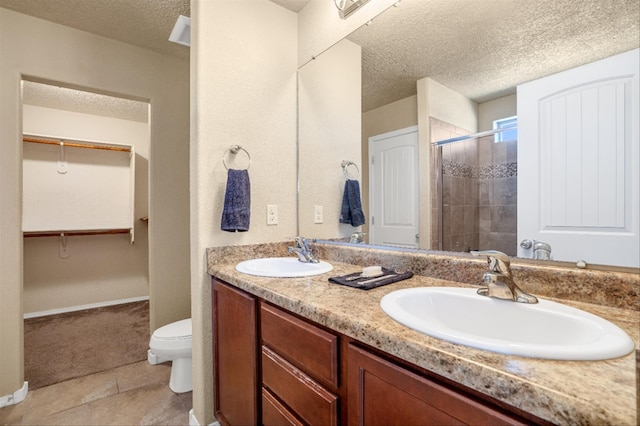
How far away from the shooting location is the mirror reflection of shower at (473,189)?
104 cm

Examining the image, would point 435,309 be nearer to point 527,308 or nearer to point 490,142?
point 527,308

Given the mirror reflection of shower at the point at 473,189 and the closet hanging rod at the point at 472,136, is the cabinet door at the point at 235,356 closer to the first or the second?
the mirror reflection of shower at the point at 473,189

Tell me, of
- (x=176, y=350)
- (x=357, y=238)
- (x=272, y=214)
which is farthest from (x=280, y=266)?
(x=176, y=350)

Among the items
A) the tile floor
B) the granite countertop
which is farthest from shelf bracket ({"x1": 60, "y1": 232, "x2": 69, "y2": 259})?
the granite countertop

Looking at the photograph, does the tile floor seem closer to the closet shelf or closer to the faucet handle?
the faucet handle

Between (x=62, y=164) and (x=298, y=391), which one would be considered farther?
(x=62, y=164)

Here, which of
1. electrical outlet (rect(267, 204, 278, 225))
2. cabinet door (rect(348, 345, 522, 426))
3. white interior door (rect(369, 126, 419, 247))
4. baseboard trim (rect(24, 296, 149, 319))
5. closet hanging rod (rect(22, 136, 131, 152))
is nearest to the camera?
cabinet door (rect(348, 345, 522, 426))

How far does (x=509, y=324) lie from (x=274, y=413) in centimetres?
84

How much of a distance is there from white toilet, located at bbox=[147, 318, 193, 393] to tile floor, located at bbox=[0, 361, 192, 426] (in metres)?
0.07

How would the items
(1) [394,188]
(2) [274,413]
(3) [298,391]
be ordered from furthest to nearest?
(1) [394,188], (2) [274,413], (3) [298,391]

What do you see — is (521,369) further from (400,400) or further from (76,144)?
(76,144)

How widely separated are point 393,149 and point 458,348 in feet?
3.59

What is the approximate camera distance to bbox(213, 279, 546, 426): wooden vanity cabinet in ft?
1.85

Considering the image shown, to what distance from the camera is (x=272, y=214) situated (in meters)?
1.83
